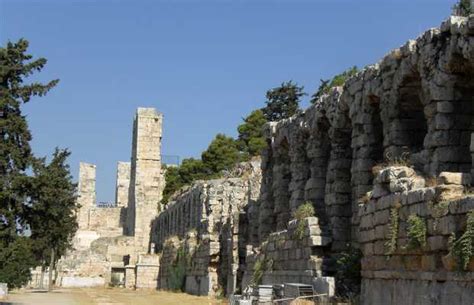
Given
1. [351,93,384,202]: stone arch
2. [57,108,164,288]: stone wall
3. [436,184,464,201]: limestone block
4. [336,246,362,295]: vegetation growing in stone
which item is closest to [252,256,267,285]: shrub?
[351,93,384,202]: stone arch

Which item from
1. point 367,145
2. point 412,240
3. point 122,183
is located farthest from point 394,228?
point 122,183

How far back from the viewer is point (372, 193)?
1380 centimetres

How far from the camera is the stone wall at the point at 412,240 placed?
1062cm

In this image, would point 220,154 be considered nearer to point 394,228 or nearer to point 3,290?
point 3,290

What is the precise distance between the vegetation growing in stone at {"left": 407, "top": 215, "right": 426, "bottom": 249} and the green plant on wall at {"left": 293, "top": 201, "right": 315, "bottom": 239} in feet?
22.3

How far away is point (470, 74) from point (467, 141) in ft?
3.69

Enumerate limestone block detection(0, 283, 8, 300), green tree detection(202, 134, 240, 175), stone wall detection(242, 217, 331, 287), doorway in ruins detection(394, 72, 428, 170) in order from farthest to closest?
green tree detection(202, 134, 240, 175) → limestone block detection(0, 283, 8, 300) → stone wall detection(242, 217, 331, 287) → doorway in ruins detection(394, 72, 428, 170)

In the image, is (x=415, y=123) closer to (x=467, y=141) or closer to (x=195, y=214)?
(x=467, y=141)

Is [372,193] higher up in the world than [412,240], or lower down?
higher up

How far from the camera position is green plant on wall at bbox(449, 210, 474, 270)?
10.0 meters

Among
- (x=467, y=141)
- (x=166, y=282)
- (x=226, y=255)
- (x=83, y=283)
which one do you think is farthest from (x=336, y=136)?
(x=83, y=283)

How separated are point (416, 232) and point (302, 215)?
295 inches

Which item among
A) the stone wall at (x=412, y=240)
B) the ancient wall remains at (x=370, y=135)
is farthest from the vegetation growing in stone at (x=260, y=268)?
the stone wall at (x=412, y=240)

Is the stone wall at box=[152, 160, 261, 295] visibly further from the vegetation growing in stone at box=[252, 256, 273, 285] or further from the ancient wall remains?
the vegetation growing in stone at box=[252, 256, 273, 285]
